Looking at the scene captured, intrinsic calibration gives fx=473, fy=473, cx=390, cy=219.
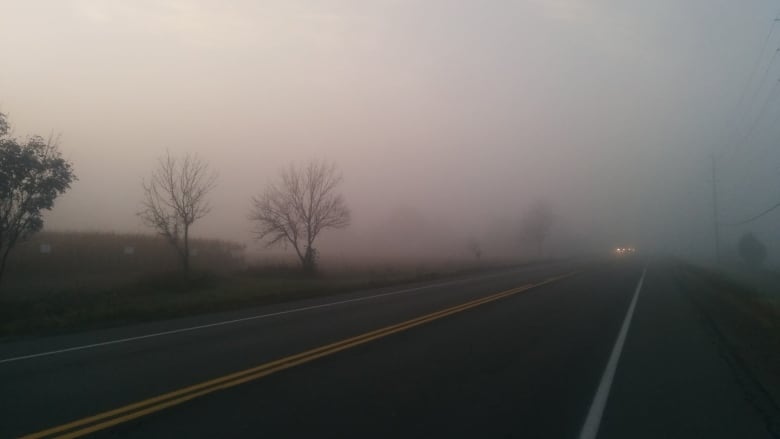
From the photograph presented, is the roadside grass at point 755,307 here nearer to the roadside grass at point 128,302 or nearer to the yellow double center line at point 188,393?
the yellow double center line at point 188,393

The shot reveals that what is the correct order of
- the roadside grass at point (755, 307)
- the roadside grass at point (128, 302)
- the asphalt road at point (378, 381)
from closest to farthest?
the asphalt road at point (378, 381)
the roadside grass at point (128, 302)
the roadside grass at point (755, 307)

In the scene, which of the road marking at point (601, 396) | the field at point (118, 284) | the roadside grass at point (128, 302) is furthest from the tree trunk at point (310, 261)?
the road marking at point (601, 396)

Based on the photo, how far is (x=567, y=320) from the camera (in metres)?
13.9

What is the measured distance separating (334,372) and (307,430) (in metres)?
2.43

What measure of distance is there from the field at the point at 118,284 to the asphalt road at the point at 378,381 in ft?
11.5

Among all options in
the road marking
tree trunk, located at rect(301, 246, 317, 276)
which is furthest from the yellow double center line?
tree trunk, located at rect(301, 246, 317, 276)

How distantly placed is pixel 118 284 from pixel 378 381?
21.5 metres

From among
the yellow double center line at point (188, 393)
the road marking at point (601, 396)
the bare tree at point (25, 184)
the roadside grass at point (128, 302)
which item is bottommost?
the road marking at point (601, 396)

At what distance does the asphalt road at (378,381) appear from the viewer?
5.52 meters

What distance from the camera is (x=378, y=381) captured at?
725 centimetres

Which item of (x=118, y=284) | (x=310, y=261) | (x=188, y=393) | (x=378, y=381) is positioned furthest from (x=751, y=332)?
(x=310, y=261)

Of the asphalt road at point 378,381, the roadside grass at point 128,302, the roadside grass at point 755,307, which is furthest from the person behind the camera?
the roadside grass at point 755,307

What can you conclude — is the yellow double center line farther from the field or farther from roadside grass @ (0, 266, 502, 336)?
the field

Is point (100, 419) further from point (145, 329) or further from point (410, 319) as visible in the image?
point (410, 319)
